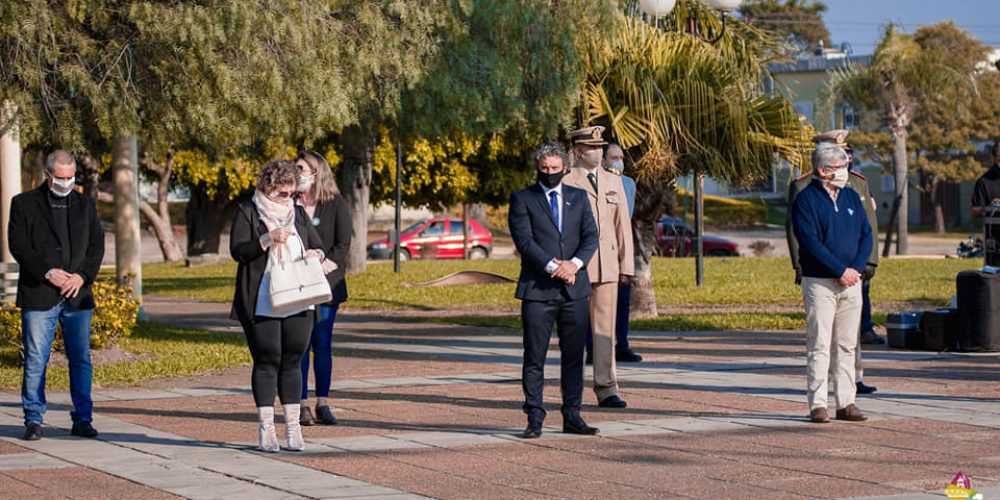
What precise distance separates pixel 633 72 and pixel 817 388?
767 cm

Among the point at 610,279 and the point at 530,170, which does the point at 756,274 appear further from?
→ the point at 610,279

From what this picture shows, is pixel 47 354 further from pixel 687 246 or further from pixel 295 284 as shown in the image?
pixel 687 246

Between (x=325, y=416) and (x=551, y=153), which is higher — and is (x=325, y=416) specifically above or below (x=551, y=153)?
below

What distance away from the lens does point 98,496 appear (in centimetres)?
704

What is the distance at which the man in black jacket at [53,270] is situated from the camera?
9.16 metres

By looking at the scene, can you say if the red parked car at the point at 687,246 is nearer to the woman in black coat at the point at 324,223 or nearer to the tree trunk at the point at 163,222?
the tree trunk at the point at 163,222

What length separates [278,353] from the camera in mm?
8516

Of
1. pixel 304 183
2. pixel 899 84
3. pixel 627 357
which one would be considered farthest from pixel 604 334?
pixel 899 84

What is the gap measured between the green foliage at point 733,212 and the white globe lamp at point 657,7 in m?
48.3

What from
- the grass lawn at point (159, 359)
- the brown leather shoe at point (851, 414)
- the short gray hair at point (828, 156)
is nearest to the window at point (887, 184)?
the grass lawn at point (159, 359)

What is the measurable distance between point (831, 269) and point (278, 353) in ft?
11.8

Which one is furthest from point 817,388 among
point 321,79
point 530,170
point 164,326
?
point 530,170

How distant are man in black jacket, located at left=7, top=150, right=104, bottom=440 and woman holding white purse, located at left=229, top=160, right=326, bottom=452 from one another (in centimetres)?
136

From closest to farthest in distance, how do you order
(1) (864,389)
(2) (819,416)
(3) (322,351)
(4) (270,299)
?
1. (4) (270,299)
2. (2) (819,416)
3. (3) (322,351)
4. (1) (864,389)
